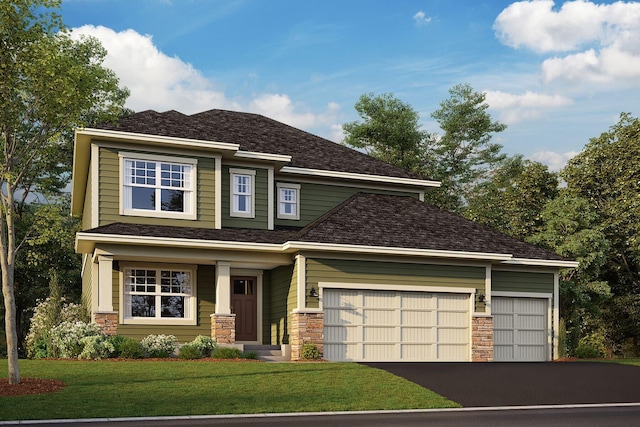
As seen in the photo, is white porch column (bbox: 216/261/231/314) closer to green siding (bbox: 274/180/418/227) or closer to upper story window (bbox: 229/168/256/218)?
upper story window (bbox: 229/168/256/218)

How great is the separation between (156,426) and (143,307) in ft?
40.8

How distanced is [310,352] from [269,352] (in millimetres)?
2127

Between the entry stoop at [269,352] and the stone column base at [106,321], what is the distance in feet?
13.5

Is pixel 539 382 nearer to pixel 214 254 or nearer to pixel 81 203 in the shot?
pixel 214 254

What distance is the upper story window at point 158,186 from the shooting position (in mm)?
24328

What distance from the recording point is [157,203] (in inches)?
969

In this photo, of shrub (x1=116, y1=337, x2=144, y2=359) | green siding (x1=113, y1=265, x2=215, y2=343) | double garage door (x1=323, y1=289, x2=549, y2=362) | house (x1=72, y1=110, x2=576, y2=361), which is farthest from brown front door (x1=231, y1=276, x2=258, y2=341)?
shrub (x1=116, y1=337, x2=144, y2=359)

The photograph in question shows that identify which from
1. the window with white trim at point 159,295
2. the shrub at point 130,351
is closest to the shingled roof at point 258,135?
the window with white trim at point 159,295

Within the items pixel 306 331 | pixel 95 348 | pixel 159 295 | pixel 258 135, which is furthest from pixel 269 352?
pixel 258 135

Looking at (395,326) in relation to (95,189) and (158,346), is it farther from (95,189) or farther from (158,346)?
(95,189)

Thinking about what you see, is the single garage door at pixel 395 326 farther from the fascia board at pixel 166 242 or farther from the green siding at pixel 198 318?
the green siding at pixel 198 318

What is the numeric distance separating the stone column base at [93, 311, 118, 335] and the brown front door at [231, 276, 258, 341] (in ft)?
16.1

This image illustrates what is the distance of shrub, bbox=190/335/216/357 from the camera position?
73.0ft

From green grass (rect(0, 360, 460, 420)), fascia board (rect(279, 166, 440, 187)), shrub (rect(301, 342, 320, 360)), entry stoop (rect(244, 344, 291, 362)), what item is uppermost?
fascia board (rect(279, 166, 440, 187))
